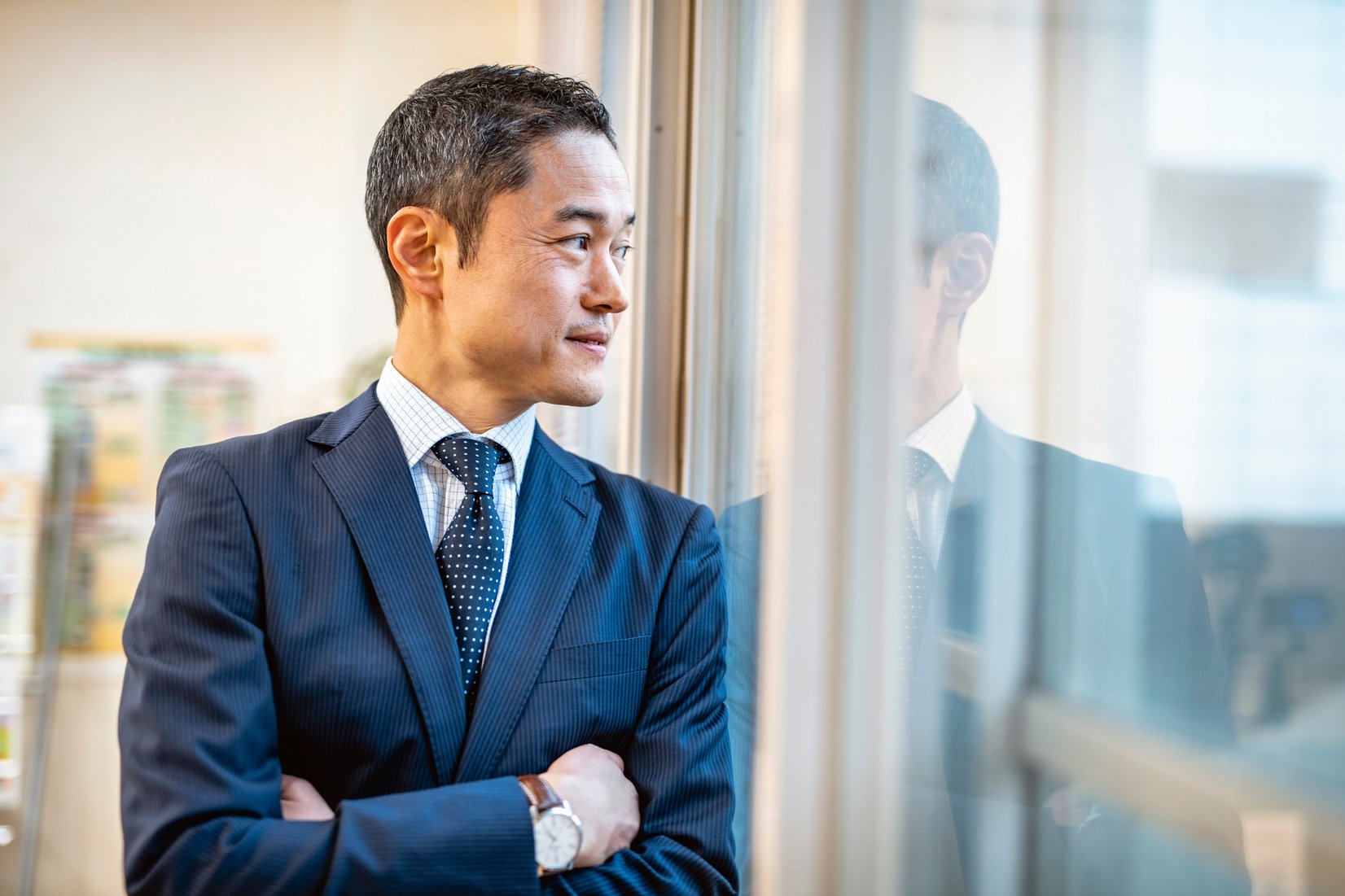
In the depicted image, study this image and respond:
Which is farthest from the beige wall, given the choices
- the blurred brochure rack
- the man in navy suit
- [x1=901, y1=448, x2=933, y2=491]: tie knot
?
[x1=901, y1=448, x2=933, y2=491]: tie knot

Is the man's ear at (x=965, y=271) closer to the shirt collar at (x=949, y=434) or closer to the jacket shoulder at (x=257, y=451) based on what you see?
the shirt collar at (x=949, y=434)

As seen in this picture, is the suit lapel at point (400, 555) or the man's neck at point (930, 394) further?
the suit lapel at point (400, 555)

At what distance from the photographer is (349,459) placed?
1073mm

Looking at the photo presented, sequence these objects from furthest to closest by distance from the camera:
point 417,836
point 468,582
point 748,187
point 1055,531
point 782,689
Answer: point 748,187 → point 468,582 → point 417,836 → point 782,689 → point 1055,531

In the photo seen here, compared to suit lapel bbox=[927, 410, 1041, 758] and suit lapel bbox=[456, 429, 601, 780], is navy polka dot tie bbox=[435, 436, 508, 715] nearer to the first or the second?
suit lapel bbox=[456, 429, 601, 780]

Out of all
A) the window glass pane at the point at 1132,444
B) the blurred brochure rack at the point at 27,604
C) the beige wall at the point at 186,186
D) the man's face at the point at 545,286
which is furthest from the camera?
the beige wall at the point at 186,186

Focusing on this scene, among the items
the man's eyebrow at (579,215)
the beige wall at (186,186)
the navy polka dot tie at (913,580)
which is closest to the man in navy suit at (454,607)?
the man's eyebrow at (579,215)

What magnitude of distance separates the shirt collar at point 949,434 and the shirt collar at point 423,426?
1.75ft

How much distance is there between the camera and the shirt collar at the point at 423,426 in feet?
3.66

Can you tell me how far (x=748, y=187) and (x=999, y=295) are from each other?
0.69 meters

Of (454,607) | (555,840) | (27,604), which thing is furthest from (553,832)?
(27,604)

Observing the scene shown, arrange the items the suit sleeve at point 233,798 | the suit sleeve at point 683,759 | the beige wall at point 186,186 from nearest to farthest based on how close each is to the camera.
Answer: the suit sleeve at point 233,798 < the suit sleeve at point 683,759 < the beige wall at point 186,186

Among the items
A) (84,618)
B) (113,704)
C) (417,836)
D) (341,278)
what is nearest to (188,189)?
(341,278)

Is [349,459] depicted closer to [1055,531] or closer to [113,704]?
[1055,531]
